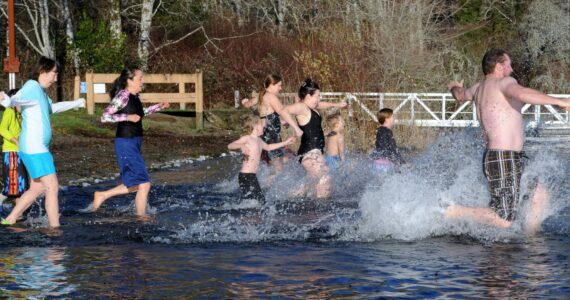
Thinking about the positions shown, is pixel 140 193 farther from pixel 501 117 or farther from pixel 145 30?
pixel 145 30

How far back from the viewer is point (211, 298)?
6.99 metres

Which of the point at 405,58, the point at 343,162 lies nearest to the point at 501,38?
the point at 405,58

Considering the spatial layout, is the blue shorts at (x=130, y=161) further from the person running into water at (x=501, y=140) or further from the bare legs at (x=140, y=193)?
the person running into water at (x=501, y=140)

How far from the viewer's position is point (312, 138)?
487 inches

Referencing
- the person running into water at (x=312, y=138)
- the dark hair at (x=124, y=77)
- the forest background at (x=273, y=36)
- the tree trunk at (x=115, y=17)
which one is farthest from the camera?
the tree trunk at (x=115, y=17)

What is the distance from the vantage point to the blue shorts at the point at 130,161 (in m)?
10.6

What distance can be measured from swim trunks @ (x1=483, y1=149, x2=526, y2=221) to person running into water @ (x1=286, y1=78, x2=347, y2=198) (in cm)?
365

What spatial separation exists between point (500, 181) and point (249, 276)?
2.57 m

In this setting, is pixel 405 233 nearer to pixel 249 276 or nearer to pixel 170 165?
pixel 249 276

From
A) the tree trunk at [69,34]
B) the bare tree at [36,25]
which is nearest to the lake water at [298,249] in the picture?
the bare tree at [36,25]

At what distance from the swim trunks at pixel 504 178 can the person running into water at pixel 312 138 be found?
12.0 ft

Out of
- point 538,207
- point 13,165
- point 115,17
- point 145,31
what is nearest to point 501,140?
point 538,207

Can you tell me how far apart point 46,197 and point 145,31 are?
25.7 metres

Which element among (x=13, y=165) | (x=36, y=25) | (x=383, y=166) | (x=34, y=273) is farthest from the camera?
(x=36, y=25)
